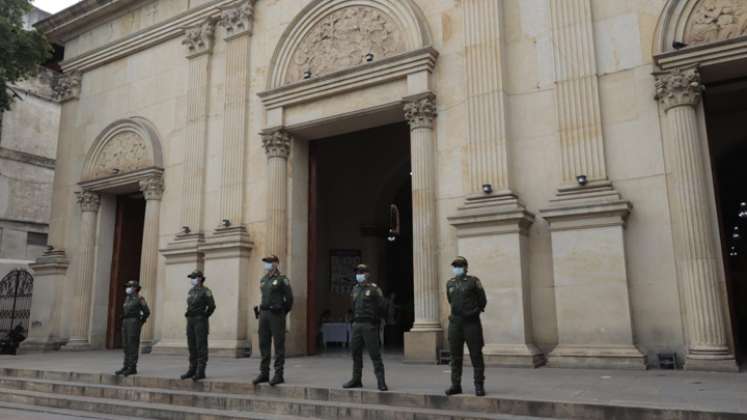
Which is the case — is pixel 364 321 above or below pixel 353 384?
above

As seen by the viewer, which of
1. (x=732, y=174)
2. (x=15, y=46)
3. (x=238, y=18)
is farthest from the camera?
(x=732, y=174)

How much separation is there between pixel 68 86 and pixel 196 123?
6148 mm

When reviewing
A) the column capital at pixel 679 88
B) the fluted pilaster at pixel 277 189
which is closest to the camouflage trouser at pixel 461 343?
the column capital at pixel 679 88

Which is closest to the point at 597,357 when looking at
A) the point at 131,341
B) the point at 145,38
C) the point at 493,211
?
the point at 493,211

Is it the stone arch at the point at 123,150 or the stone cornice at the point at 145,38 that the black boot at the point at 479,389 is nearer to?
the stone arch at the point at 123,150

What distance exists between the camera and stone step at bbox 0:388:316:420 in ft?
23.6

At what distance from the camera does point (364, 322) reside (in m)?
7.68

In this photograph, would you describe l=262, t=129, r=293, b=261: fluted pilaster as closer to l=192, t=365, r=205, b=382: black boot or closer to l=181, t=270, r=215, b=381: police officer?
l=181, t=270, r=215, b=381: police officer

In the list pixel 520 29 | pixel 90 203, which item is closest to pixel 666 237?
pixel 520 29

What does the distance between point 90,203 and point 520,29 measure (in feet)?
41.4

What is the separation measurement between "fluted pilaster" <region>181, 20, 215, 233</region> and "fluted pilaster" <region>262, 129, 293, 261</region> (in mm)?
2145

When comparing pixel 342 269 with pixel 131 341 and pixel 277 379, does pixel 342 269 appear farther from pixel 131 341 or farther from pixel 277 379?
pixel 277 379

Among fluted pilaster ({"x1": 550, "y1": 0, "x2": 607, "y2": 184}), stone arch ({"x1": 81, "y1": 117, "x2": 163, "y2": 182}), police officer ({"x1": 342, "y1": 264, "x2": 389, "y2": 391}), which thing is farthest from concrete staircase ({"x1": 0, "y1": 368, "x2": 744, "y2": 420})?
stone arch ({"x1": 81, "y1": 117, "x2": 163, "y2": 182})

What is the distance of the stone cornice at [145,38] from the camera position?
15.2m
